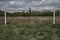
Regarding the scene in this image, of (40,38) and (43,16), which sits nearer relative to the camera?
(40,38)

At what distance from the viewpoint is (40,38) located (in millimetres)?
8273

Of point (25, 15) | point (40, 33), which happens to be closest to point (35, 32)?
point (40, 33)

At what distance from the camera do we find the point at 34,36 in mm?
8438

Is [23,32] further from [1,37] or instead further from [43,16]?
[43,16]

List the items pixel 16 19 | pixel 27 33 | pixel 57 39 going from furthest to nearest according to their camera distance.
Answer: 1. pixel 16 19
2. pixel 27 33
3. pixel 57 39

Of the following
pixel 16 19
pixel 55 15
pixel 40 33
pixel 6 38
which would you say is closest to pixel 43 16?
pixel 55 15

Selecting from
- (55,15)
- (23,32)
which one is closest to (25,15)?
(55,15)

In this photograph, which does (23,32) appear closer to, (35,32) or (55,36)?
(35,32)

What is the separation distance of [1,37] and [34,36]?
4.78 ft

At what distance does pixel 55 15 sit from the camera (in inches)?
→ 594

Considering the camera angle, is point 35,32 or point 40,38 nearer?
point 40,38

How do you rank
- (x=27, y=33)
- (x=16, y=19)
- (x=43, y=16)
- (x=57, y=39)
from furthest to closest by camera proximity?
(x=43, y=16)
(x=16, y=19)
(x=27, y=33)
(x=57, y=39)

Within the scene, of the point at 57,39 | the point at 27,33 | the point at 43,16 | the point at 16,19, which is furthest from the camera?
the point at 43,16

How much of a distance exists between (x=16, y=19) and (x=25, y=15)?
81.6 inches
